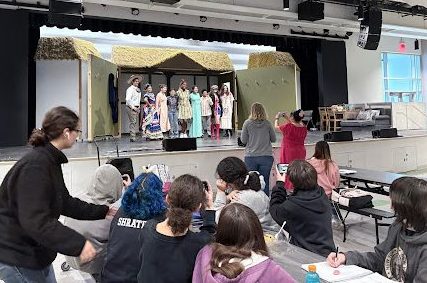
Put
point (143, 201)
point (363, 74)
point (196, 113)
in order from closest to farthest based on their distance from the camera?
point (143, 201) < point (196, 113) < point (363, 74)

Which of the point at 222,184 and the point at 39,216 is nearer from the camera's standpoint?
the point at 39,216

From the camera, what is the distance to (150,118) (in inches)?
291

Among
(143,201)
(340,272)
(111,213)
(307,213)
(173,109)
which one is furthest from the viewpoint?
(173,109)

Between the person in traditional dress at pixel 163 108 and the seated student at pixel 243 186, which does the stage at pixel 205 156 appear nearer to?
the person in traditional dress at pixel 163 108

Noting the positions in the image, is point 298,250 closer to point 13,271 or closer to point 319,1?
point 13,271

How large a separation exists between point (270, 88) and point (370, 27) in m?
2.82

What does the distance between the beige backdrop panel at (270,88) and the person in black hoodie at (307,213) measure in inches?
305

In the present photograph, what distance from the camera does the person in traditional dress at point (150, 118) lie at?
736 cm

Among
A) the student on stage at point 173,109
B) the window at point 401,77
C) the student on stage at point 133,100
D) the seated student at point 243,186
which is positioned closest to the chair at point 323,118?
the window at point 401,77

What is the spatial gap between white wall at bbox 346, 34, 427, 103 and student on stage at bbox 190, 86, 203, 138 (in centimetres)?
532

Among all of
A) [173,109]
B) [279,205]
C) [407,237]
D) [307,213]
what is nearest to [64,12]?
[173,109]

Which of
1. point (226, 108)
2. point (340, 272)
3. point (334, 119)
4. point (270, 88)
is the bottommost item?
point (340, 272)

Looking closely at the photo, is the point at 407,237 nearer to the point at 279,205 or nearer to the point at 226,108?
the point at 279,205

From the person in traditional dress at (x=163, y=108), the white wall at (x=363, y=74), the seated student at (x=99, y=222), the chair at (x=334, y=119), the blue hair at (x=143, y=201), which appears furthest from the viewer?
the white wall at (x=363, y=74)
